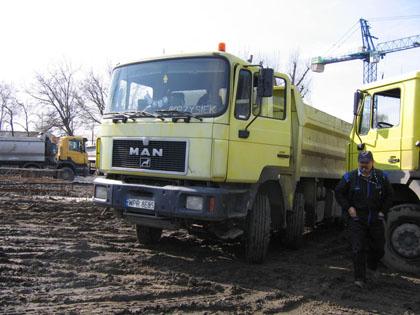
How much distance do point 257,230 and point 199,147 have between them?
1568mm

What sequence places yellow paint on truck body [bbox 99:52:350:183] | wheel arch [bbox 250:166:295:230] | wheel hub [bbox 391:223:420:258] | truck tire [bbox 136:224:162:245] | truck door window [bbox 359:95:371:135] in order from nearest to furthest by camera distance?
yellow paint on truck body [bbox 99:52:350:183]
wheel hub [bbox 391:223:420:258]
wheel arch [bbox 250:166:295:230]
truck door window [bbox 359:95:371:135]
truck tire [bbox 136:224:162:245]

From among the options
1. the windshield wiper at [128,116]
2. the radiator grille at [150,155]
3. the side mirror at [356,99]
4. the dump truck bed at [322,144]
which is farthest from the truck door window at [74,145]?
the side mirror at [356,99]

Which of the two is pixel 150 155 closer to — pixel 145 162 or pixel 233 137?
pixel 145 162

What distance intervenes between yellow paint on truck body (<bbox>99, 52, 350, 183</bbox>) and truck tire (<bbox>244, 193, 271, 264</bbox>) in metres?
0.46

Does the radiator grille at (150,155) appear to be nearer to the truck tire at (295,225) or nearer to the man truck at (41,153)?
the truck tire at (295,225)

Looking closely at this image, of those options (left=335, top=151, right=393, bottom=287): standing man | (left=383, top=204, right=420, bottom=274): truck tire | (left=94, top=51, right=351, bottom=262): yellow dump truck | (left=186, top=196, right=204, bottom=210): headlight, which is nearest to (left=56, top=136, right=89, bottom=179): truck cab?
(left=94, top=51, right=351, bottom=262): yellow dump truck

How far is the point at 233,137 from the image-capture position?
657 centimetres

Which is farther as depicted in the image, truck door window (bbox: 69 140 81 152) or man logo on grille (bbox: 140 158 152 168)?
truck door window (bbox: 69 140 81 152)

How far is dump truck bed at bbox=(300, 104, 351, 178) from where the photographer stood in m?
8.86

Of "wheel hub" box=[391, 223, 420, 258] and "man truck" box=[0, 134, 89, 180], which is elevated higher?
"man truck" box=[0, 134, 89, 180]

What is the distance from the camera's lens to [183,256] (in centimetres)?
759

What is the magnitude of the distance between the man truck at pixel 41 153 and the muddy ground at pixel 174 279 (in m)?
23.9

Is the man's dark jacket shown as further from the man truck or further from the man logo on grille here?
the man truck

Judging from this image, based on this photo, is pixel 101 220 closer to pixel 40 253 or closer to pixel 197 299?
pixel 40 253
